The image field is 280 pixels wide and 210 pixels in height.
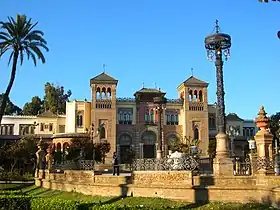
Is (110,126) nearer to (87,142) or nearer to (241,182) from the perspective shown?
(87,142)

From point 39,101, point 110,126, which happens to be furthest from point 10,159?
point 39,101

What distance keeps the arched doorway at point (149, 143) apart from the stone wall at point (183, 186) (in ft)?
150

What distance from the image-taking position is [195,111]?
71938 millimetres

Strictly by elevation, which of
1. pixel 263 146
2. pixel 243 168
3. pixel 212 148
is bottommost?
pixel 243 168

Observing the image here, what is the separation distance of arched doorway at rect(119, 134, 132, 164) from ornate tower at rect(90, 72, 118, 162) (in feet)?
6.91

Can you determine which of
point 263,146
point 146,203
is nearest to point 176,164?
point 146,203

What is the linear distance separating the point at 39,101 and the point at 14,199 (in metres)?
74.2

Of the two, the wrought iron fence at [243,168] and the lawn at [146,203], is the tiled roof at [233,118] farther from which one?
the wrought iron fence at [243,168]

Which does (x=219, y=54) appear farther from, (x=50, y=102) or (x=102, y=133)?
(x=50, y=102)

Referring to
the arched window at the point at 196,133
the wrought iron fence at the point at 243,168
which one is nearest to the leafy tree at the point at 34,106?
the arched window at the point at 196,133

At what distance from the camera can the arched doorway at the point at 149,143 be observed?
69938 millimetres

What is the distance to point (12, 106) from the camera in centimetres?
9750

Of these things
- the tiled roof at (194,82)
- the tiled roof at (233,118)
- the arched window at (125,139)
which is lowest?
the arched window at (125,139)

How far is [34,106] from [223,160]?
73531mm
